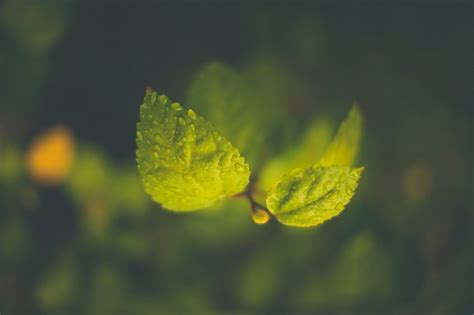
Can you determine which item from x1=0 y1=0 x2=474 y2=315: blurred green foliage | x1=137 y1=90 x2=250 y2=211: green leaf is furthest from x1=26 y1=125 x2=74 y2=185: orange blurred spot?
x1=137 y1=90 x2=250 y2=211: green leaf

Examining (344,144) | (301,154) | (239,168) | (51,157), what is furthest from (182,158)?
(51,157)

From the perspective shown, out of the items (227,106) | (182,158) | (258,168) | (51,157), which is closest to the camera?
(182,158)

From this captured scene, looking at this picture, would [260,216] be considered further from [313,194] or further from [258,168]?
[258,168]

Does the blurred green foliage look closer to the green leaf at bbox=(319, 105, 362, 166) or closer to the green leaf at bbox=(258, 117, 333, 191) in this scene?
the green leaf at bbox=(258, 117, 333, 191)

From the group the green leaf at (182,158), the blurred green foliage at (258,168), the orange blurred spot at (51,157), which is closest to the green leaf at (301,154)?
the blurred green foliage at (258,168)

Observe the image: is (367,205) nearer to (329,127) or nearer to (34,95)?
(329,127)

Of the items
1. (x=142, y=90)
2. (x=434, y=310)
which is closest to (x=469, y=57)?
(x=434, y=310)
